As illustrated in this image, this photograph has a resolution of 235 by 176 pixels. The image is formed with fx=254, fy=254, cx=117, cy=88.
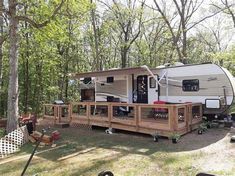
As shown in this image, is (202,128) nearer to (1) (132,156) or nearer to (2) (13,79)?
(1) (132,156)

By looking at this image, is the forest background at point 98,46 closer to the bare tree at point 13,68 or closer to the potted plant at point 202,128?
the bare tree at point 13,68

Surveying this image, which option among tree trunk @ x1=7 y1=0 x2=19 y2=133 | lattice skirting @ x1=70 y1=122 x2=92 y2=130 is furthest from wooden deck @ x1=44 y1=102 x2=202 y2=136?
tree trunk @ x1=7 y1=0 x2=19 y2=133

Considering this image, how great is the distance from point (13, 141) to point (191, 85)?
744 centimetres

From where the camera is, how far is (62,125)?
11.9 m

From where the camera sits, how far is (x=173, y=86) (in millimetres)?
11711

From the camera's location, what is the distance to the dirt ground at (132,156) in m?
5.82

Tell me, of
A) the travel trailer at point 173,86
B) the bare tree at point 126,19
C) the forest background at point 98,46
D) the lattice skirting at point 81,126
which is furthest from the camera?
the bare tree at point 126,19

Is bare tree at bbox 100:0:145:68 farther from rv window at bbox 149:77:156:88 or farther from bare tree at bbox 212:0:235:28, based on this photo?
rv window at bbox 149:77:156:88

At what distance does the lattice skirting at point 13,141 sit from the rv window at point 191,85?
686 cm

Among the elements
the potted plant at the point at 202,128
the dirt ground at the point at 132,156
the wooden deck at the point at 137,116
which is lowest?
the dirt ground at the point at 132,156

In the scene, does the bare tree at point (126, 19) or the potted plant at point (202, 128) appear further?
the bare tree at point (126, 19)

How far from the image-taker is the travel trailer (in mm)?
10297

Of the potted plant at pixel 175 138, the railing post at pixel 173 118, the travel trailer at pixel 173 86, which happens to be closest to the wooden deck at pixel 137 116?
the railing post at pixel 173 118

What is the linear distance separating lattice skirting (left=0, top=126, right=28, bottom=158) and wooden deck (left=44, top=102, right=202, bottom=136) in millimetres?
2999
